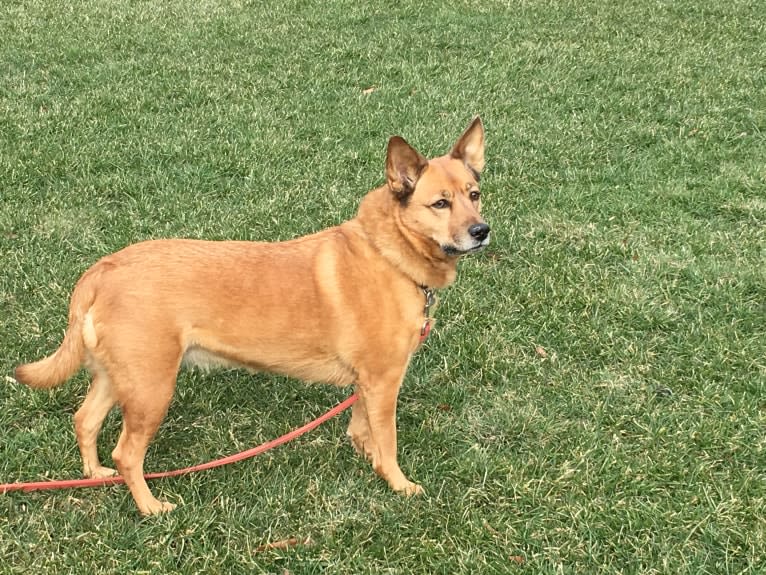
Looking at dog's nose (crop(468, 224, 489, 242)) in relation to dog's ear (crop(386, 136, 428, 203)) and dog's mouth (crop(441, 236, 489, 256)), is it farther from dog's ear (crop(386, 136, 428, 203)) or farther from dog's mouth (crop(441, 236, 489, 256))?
dog's ear (crop(386, 136, 428, 203))

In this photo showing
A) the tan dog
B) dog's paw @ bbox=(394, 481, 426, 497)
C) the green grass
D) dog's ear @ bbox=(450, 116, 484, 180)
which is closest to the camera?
the tan dog

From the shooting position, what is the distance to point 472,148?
402 centimetres

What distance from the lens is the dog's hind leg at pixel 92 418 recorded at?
3.70 meters

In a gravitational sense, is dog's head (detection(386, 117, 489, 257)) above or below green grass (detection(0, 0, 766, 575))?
above

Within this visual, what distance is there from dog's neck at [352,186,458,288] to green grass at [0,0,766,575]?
44.5 inches

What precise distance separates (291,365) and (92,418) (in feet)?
3.74

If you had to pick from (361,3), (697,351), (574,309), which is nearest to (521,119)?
(574,309)

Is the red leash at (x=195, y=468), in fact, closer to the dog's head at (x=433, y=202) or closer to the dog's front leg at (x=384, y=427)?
the dog's front leg at (x=384, y=427)

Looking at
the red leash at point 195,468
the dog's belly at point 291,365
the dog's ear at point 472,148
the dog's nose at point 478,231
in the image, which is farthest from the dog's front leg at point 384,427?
the dog's ear at point 472,148

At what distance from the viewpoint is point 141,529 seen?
3426mm

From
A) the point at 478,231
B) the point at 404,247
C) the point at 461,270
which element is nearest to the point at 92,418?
the point at 404,247

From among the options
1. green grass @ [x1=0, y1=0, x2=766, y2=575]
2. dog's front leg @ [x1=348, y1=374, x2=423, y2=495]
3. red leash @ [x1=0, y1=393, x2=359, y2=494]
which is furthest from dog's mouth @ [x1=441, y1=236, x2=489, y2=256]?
green grass @ [x1=0, y1=0, x2=766, y2=575]

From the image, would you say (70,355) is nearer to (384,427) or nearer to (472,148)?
(384,427)

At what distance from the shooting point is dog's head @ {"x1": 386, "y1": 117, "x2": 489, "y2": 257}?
3.55 meters
